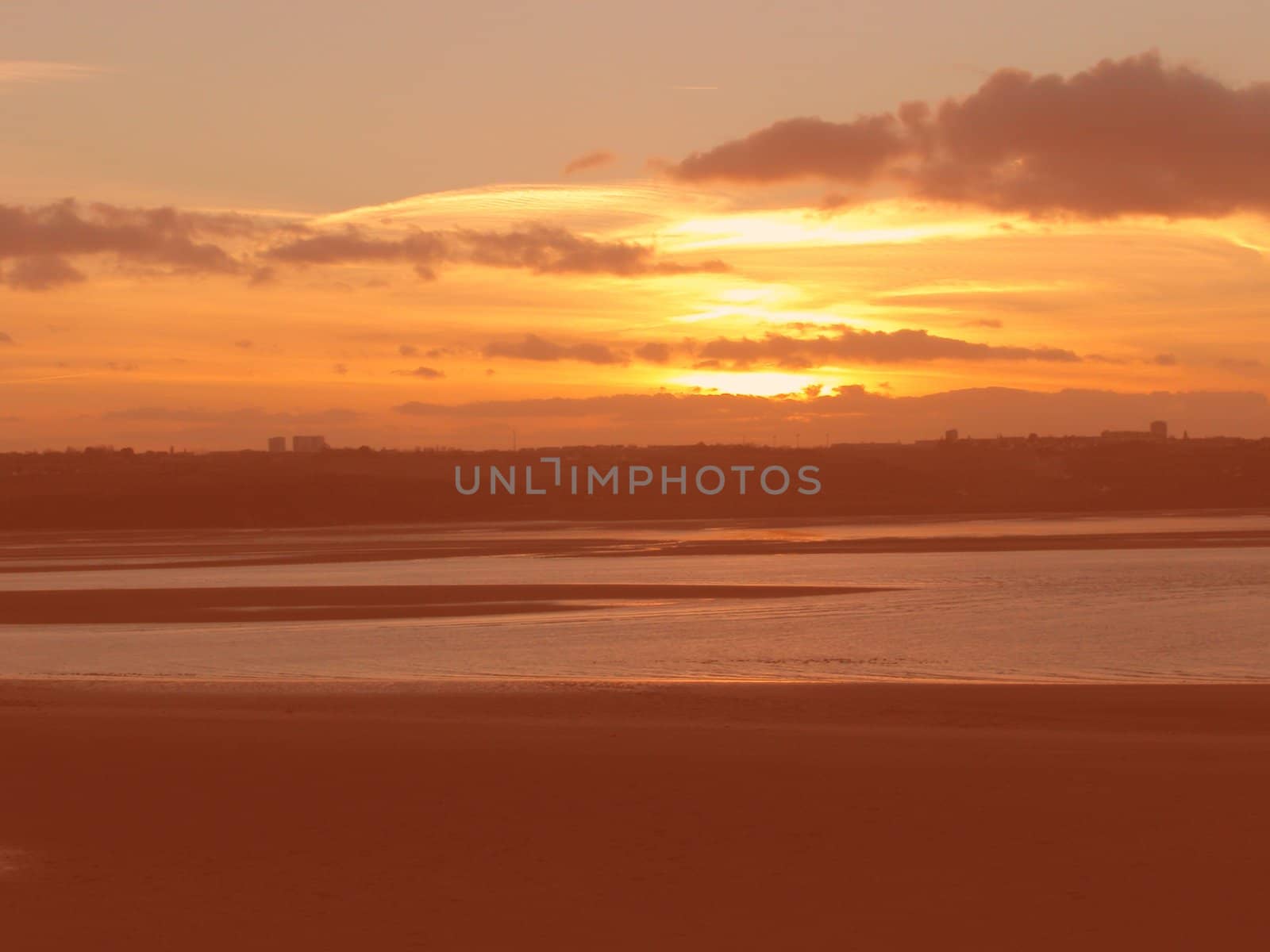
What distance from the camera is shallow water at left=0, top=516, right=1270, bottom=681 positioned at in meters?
21.1

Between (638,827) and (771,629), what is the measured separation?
15439mm

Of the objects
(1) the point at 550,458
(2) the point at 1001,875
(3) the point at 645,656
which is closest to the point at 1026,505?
(1) the point at 550,458

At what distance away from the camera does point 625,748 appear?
13.7 meters

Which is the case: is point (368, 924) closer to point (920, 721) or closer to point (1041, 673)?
point (920, 721)

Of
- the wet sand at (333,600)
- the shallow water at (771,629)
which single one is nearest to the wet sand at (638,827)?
the shallow water at (771,629)

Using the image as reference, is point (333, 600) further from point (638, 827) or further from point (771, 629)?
point (638, 827)

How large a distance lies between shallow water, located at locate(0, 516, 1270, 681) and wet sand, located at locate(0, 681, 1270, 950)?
4.56 meters

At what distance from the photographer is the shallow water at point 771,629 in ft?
69.1

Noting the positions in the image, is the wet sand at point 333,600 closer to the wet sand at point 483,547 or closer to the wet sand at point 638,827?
the wet sand at point 483,547

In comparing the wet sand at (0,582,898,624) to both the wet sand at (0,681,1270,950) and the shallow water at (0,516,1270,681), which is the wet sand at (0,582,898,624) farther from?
A: the wet sand at (0,681,1270,950)

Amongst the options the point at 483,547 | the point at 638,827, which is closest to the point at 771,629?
the point at 638,827

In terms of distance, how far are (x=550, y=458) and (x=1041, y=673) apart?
107840 mm

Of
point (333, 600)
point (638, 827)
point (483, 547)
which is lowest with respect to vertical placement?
point (483, 547)

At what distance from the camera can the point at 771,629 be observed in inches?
1026
